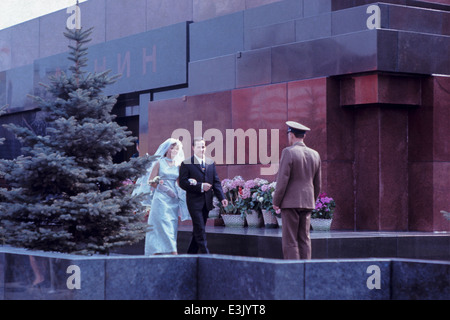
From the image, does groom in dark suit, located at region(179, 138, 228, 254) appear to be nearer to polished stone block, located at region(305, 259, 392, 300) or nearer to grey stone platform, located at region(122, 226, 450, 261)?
grey stone platform, located at region(122, 226, 450, 261)

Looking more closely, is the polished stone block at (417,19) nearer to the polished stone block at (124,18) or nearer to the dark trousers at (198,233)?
the dark trousers at (198,233)

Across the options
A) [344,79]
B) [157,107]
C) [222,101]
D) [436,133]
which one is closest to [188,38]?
[157,107]

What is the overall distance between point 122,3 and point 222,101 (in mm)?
7394

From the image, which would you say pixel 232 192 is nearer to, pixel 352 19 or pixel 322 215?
pixel 322 215

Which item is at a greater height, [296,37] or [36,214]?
[296,37]

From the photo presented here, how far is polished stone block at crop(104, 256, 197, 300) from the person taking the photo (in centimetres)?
687

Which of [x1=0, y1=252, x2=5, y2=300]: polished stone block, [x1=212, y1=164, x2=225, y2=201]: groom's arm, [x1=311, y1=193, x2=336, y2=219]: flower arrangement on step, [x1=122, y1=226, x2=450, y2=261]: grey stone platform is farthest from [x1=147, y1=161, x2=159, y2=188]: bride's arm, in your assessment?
[x1=0, y1=252, x2=5, y2=300]: polished stone block

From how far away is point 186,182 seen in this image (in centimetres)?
1166

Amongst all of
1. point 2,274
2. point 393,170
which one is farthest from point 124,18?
point 2,274

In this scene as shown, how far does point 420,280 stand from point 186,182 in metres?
A: 5.27

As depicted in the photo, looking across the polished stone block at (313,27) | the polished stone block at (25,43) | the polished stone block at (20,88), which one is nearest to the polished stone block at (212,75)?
the polished stone block at (313,27)

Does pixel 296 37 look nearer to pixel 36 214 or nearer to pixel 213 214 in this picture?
pixel 213 214

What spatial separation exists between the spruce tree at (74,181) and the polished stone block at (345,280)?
293 centimetres

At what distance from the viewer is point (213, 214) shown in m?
15.3
